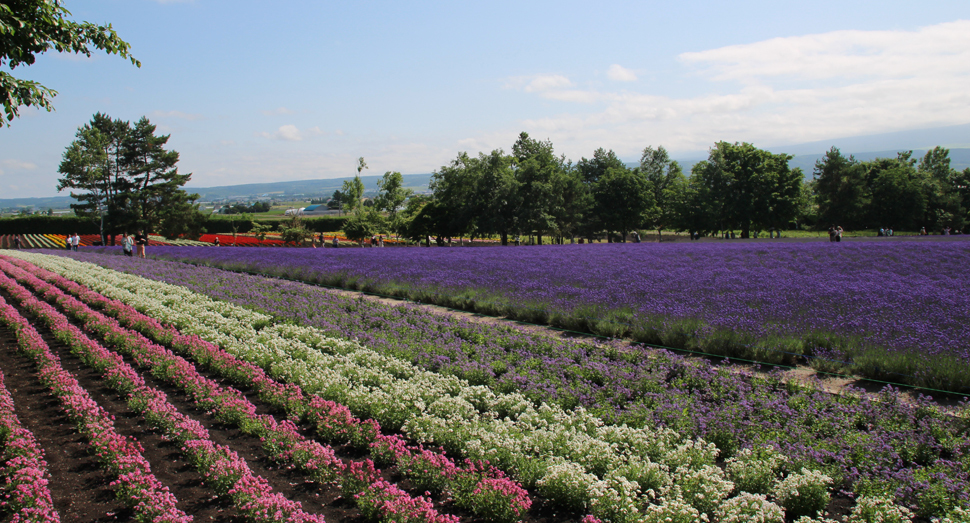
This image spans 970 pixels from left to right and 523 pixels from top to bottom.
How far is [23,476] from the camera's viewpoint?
470 centimetres

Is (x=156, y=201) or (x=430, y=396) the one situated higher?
(x=156, y=201)

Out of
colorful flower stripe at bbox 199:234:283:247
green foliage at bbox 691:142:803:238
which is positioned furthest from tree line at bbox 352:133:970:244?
colorful flower stripe at bbox 199:234:283:247

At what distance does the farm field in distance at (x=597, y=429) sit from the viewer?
4488 mm

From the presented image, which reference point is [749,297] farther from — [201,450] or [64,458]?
[64,458]

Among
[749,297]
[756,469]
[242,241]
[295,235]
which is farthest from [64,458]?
[242,241]

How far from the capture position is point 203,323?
38.6ft

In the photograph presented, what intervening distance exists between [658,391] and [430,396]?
10.0 ft

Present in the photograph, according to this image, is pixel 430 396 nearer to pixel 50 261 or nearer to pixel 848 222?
pixel 50 261

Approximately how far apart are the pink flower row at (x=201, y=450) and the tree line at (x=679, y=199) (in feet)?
151

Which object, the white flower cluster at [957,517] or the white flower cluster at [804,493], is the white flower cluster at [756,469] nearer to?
the white flower cluster at [804,493]

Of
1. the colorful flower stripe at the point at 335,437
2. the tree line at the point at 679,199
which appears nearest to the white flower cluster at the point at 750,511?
the colorful flower stripe at the point at 335,437

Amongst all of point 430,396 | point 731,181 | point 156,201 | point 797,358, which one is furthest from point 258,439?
point 156,201

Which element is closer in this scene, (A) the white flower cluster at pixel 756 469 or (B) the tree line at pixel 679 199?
(A) the white flower cluster at pixel 756 469

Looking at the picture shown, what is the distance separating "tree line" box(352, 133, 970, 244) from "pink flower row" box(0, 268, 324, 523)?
46005mm
